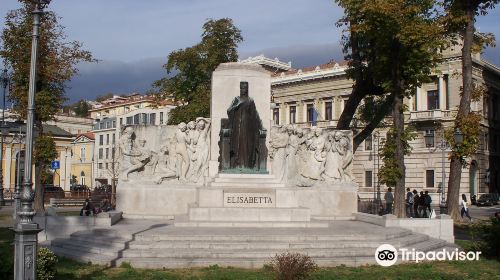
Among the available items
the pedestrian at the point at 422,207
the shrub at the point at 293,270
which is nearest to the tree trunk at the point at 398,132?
the pedestrian at the point at 422,207

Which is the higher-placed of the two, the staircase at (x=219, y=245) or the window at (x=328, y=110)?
the window at (x=328, y=110)

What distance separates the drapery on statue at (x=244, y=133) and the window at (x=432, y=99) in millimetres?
45914

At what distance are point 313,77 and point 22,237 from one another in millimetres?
63101

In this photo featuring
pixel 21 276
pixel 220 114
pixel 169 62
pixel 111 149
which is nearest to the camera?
pixel 21 276

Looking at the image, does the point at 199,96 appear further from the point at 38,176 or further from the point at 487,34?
the point at 487,34

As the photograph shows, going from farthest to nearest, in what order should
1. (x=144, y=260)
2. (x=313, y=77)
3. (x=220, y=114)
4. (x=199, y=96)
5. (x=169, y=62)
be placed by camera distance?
(x=313, y=77)
(x=169, y=62)
(x=199, y=96)
(x=220, y=114)
(x=144, y=260)

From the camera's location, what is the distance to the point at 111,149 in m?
86.6

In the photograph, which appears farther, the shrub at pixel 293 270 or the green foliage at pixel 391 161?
the green foliage at pixel 391 161

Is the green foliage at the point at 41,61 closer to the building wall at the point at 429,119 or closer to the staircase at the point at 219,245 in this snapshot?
the staircase at the point at 219,245

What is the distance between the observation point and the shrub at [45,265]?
10.6 metres

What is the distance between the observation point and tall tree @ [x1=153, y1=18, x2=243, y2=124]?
40.7 m

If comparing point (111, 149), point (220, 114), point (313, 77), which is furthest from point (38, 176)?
point (111, 149)

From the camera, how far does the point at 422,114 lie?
2429 inches

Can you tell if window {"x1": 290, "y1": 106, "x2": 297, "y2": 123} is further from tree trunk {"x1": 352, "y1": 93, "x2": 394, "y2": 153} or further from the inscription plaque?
the inscription plaque
